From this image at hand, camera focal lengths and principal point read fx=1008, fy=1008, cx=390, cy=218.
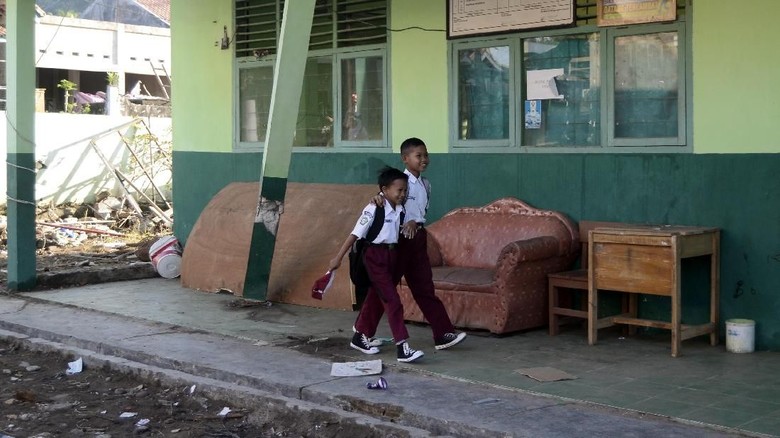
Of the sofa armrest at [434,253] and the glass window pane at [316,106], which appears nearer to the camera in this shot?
the sofa armrest at [434,253]

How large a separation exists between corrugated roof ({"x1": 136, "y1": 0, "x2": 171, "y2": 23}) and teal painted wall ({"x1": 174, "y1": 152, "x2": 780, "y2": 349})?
23301 mm

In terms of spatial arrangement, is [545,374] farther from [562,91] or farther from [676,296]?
[562,91]

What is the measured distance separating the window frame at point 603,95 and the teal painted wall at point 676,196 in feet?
0.26

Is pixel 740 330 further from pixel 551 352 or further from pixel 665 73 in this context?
pixel 665 73

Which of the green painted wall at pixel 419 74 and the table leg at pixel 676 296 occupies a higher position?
the green painted wall at pixel 419 74

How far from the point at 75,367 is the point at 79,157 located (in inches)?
491

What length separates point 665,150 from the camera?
25.6 ft

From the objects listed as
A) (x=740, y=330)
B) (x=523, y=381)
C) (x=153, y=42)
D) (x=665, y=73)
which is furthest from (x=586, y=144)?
(x=153, y=42)

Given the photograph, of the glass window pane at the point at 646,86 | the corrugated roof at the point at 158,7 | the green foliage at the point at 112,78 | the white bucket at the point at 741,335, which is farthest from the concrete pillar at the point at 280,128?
the corrugated roof at the point at 158,7

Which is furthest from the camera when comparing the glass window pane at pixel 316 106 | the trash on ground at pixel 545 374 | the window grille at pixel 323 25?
the glass window pane at pixel 316 106

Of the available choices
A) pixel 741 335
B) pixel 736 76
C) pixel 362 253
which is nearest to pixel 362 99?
pixel 362 253

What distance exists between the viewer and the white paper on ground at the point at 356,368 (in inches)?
268

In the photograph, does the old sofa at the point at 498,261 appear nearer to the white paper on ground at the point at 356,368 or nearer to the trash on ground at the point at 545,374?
the trash on ground at the point at 545,374

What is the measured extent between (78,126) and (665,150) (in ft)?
47.6
